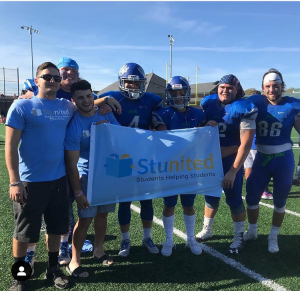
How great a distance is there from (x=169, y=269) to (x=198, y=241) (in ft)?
→ 2.78

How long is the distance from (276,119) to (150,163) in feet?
5.29

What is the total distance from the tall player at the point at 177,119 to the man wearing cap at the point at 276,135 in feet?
2.57

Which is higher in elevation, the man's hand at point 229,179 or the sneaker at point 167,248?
the man's hand at point 229,179

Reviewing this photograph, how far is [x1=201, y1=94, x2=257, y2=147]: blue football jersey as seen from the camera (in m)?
3.21

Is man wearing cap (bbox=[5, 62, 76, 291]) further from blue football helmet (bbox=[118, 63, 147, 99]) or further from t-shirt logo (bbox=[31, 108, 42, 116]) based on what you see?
blue football helmet (bbox=[118, 63, 147, 99])

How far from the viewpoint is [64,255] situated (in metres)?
Result: 3.28

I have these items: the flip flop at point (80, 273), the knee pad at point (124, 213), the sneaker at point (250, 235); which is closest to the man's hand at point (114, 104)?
the knee pad at point (124, 213)

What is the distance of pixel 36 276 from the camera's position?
2951 mm

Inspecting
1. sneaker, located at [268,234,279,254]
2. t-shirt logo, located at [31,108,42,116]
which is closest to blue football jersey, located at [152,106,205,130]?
t-shirt logo, located at [31,108,42,116]

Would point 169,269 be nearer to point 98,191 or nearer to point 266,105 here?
point 98,191

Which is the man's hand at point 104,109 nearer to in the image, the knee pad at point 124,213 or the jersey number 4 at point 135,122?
the jersey number 4 at point 135,122

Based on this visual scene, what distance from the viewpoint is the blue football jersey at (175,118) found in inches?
130

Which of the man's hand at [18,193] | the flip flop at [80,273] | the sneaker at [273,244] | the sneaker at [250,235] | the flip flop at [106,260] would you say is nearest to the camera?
the man's hand at [18,193]

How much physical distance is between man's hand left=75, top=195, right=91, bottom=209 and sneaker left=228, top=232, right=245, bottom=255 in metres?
1.90
